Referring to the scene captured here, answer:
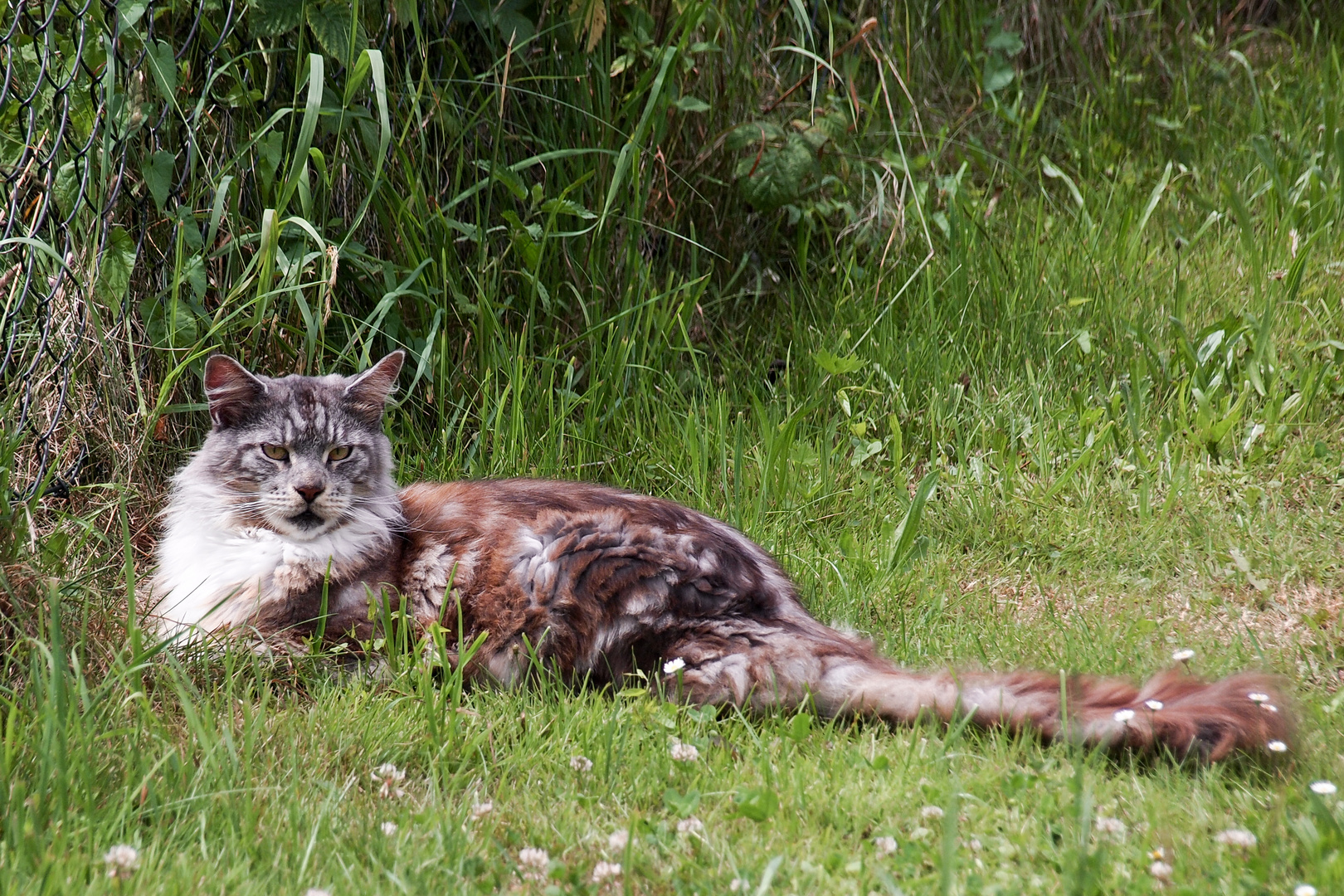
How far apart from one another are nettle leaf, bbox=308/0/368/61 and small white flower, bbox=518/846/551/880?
9.01 ft

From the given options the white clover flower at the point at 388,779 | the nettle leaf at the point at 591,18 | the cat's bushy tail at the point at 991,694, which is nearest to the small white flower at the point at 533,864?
the white clover flower at the point at 388,779

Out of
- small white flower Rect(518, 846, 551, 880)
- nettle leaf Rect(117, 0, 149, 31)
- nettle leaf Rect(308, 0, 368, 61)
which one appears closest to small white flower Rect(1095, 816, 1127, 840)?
small white flower Rect(518, 846, 551, 880)

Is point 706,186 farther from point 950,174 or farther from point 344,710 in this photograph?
point 344,710

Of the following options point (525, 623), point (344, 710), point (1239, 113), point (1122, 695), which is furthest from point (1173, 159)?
point (344, 710)

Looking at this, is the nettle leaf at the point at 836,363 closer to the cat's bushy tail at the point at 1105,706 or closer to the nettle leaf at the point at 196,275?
the cat's bushy tail at the point at 1105,706

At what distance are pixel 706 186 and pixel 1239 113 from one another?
2.93m

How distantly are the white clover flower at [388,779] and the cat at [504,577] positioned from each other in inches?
22.4

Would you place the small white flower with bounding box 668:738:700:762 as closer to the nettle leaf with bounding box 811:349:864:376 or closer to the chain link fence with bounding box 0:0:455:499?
the chain link fence with bounding box 0:0:455:499

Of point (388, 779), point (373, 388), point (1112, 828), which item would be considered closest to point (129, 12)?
point (373, 388)

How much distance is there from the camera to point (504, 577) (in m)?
3.22

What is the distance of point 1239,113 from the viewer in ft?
19.3

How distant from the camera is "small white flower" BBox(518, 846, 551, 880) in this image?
2.24 m

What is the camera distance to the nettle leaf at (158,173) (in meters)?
3.73

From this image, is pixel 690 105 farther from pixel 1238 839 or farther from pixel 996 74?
pixel 1238 839
